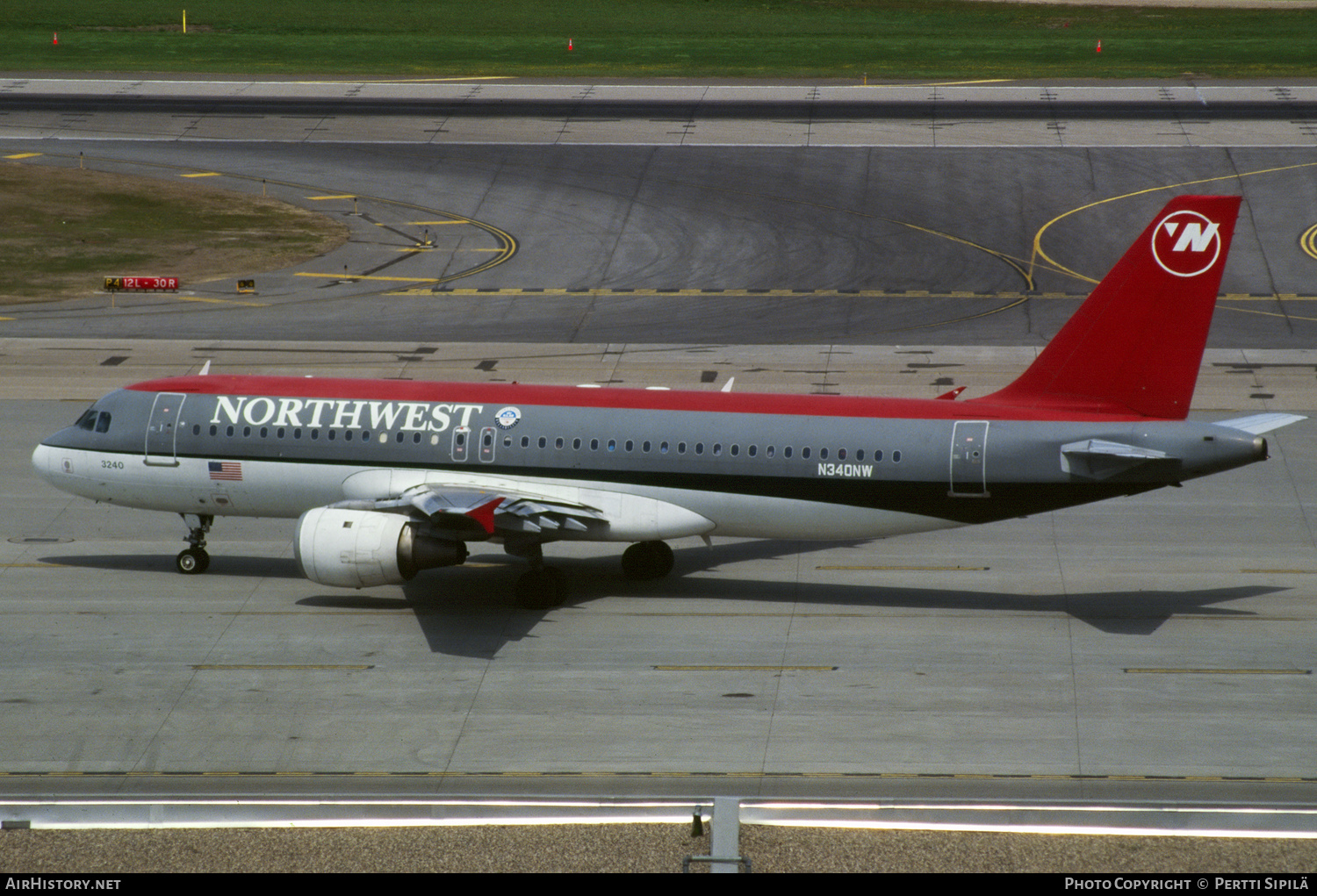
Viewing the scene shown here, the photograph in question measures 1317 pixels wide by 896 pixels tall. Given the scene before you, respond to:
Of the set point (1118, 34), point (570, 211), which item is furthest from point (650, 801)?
point (1118, 34)

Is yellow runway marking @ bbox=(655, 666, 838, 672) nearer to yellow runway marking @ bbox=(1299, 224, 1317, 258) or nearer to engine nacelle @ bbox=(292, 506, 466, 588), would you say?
engine nacelle @ bbox=(292, 506, 466, 588)

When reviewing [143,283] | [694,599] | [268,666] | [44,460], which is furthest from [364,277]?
[268,666]

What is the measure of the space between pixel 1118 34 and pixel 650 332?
258ft

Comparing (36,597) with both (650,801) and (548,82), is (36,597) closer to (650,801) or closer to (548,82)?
(650,801)

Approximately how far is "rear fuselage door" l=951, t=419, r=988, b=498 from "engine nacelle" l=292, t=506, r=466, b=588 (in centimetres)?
1119

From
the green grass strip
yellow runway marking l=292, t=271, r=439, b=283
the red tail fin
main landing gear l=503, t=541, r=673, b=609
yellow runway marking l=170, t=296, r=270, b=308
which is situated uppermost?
the red tail fin

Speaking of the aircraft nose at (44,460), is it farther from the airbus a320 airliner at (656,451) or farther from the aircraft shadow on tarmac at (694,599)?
the aircraft shadow on tarmac at (694,599)

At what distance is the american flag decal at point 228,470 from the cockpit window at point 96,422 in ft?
10.3

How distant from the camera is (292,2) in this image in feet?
480

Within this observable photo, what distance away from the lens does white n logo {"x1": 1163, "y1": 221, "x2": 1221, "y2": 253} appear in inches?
1271

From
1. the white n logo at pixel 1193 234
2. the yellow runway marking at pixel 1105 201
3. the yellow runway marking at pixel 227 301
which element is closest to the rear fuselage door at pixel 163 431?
the white n logo at pixel 1193 234

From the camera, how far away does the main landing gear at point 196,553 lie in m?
38.1

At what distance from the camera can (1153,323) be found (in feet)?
108

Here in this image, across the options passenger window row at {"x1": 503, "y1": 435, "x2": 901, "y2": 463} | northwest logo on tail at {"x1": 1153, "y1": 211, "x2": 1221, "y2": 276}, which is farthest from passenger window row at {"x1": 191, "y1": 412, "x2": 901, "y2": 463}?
northwest logo on tail at {"x1": 1153, "y1": 211, "x2": 1221, "y2": 276}
